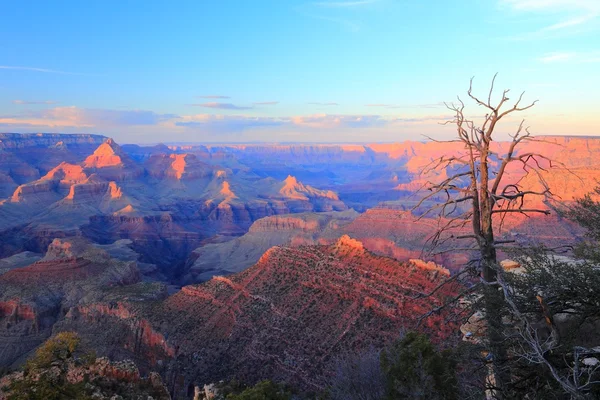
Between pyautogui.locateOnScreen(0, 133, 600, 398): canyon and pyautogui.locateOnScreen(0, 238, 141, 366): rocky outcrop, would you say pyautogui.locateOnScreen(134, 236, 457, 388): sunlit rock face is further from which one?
pyautogui.locateOnScreen(0, 238, 141, 366): rocky outcrop

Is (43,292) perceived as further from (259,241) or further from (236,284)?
(259,241)

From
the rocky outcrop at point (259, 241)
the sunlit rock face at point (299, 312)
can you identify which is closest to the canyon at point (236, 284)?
the sunlit rock face at point (299, 312)

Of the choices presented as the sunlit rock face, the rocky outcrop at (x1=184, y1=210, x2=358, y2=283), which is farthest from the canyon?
the rocky outcrop at (x1=184, y1=210, x2=358, y2=283)

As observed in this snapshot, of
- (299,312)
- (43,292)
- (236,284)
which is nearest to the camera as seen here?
(299,312)

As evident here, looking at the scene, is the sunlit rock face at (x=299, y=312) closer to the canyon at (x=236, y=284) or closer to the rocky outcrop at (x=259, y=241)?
the canyon at (x=236, y=284)

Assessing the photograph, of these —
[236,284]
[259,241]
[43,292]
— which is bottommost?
[259,241]

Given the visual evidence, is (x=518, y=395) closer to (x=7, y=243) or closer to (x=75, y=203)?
(x=7, y=243)

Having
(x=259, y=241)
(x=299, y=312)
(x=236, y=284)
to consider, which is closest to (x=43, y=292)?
(x=236, y=284)

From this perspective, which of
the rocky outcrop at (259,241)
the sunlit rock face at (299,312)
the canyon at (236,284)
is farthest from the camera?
the rocky outcrop at (259,241)

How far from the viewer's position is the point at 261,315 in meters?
33.6

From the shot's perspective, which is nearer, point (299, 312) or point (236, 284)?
point (299, 312)

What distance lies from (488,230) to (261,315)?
88.6 feet

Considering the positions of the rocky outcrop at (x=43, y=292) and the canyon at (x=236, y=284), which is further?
the rocky outcrop at (x=43, y=292)

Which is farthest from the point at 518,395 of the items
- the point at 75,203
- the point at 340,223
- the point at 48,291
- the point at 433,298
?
the point at 75,203
